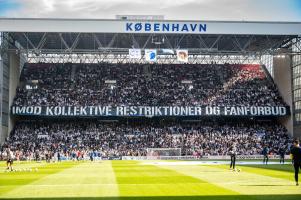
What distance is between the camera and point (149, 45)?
67688mm

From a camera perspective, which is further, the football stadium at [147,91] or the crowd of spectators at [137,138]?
the crowd of spectators at [137,138]

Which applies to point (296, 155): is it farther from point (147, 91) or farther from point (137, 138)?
Answer: point (147, 91)

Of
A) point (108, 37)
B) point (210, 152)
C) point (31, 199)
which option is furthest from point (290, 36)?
point (31, 199)

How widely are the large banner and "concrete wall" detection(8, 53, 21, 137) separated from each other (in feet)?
6.88

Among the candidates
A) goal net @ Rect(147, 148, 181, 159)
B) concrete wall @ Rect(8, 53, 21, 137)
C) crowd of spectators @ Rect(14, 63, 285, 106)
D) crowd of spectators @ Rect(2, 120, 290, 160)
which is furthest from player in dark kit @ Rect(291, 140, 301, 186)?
concrete wall @ Rect(8, 53, 21, 137)

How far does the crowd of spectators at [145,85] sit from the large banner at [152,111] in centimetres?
126

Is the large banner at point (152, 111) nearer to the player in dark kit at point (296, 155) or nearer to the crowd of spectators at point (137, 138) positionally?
the crowd of spectators at point (137, 138)

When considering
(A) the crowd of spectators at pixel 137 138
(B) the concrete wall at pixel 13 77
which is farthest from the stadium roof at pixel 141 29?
(A) the crowd of spectators at pixel 137 138

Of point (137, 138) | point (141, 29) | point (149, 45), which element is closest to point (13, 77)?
point (137, 138)

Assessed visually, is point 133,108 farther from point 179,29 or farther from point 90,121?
point 179,29

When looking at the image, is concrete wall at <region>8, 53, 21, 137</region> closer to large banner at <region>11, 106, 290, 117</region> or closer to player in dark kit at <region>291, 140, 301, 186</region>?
large banner at <region>11, 106, 290, 117</region>

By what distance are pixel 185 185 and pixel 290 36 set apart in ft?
147

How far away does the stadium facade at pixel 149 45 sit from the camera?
2223 inches

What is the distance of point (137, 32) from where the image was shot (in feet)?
185
